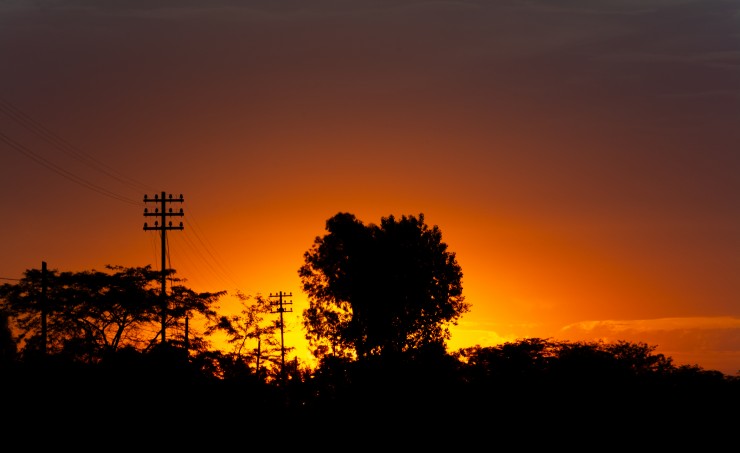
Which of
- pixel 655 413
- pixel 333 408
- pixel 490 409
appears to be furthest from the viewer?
pixel 333 408

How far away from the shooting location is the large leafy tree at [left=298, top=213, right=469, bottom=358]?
272ft

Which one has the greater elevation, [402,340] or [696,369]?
[402,340]

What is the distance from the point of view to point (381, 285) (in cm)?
8350

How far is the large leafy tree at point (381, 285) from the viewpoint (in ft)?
272

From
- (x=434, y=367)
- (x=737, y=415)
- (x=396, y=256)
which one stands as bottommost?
(x=737, y=415)

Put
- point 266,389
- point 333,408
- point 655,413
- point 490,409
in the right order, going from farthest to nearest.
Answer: point 266,389
point 333,408
point 490,409
point 655,413

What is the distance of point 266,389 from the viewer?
225ft

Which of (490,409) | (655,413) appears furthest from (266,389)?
(655,413)

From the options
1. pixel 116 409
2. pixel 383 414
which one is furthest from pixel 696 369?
pixel 116 409

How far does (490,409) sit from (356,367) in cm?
1530

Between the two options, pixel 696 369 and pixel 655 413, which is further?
pixel 696 369

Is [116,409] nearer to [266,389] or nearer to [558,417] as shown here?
[266,389]

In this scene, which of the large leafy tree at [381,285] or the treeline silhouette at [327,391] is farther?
the large leafy tree at [381,285]

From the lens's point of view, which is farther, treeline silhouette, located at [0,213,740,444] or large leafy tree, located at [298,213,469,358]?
large leafy tree, located at [298,213,469,358]
